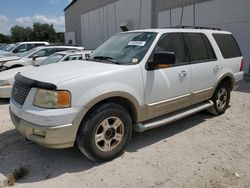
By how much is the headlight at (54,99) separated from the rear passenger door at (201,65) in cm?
248

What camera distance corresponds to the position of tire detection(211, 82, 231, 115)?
5.61 meters

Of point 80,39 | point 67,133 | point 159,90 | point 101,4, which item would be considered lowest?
point 67,133

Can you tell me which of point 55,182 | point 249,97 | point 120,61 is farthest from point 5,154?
point 249,97

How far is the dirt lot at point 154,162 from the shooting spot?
3.28 metres

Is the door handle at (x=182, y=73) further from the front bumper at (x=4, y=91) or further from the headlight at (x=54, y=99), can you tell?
the front bumper at (x=4, y=91)

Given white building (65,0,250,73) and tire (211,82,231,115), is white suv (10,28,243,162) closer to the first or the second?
tire (211,82,231,115)

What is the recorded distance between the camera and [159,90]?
412 centimetres

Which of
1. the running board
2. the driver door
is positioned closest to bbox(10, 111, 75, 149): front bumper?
the running board

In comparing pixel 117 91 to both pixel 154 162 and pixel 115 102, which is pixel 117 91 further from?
pixel 154 162

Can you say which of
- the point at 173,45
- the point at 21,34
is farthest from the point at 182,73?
the point at 21,34

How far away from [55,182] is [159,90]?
6.67 ft

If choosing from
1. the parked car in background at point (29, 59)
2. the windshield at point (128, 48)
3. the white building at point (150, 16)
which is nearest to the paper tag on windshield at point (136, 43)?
the windshield at point (128, 48)

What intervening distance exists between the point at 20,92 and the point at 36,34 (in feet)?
231

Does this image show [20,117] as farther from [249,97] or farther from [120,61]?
[249,97]
